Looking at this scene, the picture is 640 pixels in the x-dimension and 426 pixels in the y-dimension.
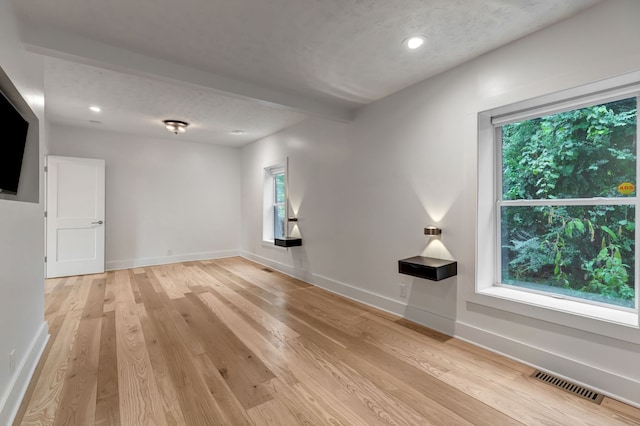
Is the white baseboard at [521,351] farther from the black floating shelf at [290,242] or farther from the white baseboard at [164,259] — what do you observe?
the white baseboard at [164,259]

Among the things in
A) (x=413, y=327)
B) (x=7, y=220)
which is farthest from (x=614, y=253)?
(x=7, y=220)

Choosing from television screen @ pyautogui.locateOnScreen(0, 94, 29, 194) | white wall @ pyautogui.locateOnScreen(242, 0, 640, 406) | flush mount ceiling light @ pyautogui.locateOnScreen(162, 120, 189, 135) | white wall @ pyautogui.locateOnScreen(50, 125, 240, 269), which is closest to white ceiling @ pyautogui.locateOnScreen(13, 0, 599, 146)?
white wall @ pyautogui.locateOnScreen(242, 0, 640, 406)

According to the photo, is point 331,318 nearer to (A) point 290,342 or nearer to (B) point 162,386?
(A) point 290,342

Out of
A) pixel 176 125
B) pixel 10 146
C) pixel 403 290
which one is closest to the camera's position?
pixel 10 146

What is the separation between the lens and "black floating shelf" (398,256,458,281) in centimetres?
259

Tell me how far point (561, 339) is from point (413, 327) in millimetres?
1217

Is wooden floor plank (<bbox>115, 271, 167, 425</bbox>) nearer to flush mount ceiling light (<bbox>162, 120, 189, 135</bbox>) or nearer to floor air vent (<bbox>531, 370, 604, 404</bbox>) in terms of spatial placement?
floor air vent (<bbox>531, 370, 604, 404</bbox>)

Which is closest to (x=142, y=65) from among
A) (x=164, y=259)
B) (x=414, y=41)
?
(x=414, y=41)

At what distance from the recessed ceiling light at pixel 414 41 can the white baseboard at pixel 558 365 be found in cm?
251

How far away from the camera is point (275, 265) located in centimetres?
563

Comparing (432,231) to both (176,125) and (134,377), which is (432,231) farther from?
(176,125)

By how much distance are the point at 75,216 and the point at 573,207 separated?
6.87 meters

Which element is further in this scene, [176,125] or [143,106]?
[176,125]

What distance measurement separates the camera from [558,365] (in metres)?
2.14
